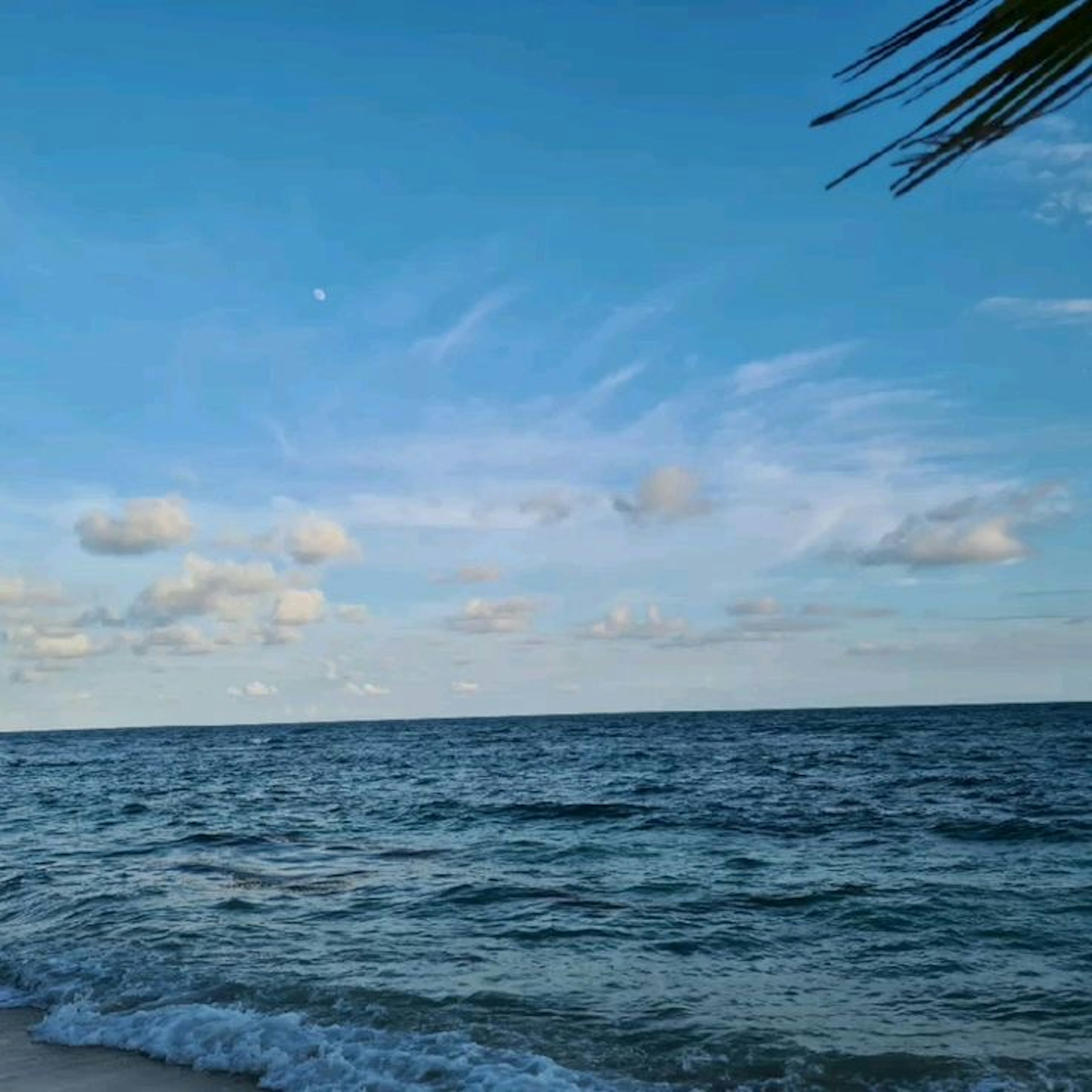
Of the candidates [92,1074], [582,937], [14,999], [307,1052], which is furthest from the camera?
[582,937]

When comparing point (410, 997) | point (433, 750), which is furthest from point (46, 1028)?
point (433, 750)

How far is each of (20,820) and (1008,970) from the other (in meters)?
26.3

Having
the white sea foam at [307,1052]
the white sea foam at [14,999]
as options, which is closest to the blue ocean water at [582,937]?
the white sea foam at [307,1052]

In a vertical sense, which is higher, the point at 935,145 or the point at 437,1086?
the point at 935,145

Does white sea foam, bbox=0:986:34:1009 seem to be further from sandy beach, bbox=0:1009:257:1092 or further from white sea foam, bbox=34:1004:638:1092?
sandy beach, bbox=0:1009:257:1092

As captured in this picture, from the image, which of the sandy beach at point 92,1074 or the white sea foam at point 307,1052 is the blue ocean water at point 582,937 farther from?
the sandy beach at point 92,1074

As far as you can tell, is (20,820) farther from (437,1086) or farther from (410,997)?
(437,1086)

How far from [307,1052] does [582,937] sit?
180 inches

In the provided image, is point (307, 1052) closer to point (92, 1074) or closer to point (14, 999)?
point (92, 1074)

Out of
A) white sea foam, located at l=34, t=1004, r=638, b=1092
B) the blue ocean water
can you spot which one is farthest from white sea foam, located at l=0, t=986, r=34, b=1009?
white sea foam, located at l=34, t=1004, r=638, b=1092

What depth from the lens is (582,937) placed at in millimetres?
12602

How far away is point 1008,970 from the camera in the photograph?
10.9 m

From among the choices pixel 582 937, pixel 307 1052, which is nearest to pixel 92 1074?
pixel 307 1052

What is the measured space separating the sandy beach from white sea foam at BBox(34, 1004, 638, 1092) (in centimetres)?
14
